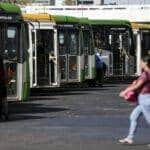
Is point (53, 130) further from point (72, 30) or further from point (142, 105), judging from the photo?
point (72, 30)

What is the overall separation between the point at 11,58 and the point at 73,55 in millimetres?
11220

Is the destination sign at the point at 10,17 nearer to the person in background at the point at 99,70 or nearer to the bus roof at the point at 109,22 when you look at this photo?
the person in background at the point at 99,70

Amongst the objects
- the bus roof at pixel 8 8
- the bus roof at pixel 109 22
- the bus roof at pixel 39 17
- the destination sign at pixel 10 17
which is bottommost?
the bus roof at pixel 109 22

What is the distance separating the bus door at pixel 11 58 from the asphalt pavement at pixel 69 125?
679mm

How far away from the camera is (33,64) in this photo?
31.2m

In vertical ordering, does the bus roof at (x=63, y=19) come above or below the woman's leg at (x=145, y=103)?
above

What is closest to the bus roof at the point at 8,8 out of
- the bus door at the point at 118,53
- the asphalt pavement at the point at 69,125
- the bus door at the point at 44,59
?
the asphalt pavement at the point at 69,125

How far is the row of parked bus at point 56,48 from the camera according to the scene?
965 inches

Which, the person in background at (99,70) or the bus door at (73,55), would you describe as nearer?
the bus door at (73,55)

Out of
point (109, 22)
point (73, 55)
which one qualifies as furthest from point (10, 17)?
point (109, 22)

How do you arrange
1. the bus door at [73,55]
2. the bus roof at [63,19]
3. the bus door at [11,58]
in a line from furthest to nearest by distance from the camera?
the bus door at [73,55], the bus roof at [63,19], the bus door at [11,58]

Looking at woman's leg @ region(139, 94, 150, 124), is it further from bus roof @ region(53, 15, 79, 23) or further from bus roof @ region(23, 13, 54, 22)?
bus roof @ region(53, 15, 79, 23)

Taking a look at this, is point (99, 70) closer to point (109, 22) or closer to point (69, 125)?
point (109, 22)

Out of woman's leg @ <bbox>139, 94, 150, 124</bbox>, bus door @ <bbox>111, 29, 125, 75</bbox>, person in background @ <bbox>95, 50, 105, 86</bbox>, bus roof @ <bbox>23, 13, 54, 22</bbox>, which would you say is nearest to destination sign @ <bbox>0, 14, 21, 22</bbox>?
bus roof @ <bbox>23, 13, 54, 22</bbox>
